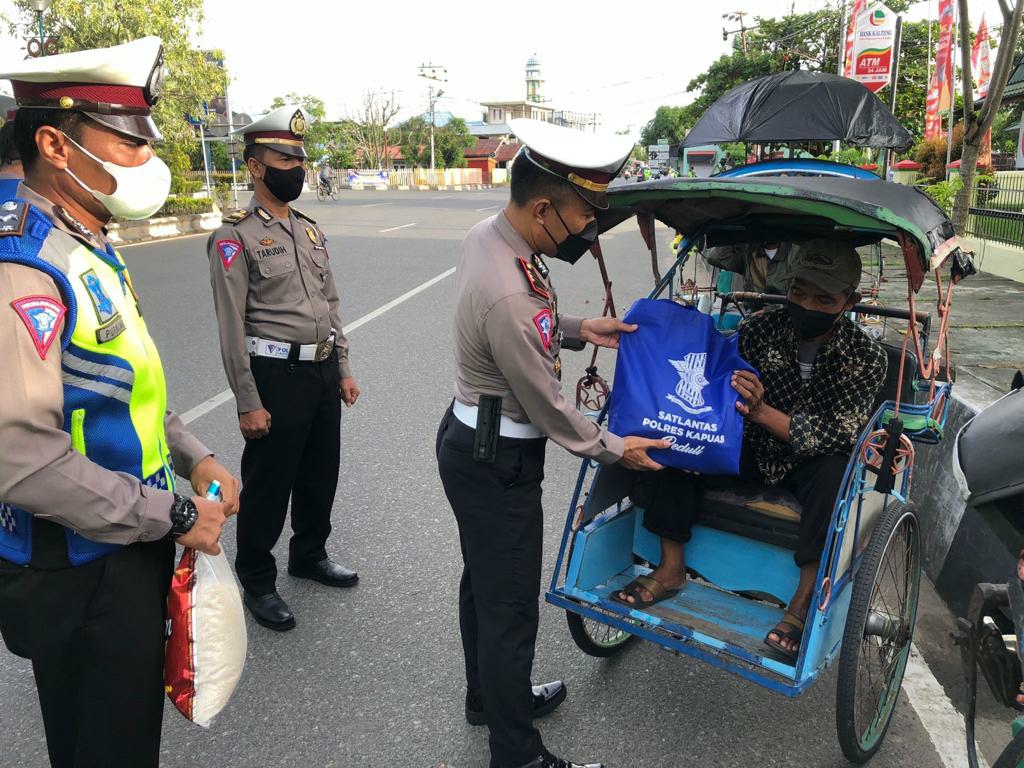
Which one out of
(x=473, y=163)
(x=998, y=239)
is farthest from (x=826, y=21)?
(x=473, y=163)

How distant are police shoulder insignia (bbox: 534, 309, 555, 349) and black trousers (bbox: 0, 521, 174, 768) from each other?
1062 mm

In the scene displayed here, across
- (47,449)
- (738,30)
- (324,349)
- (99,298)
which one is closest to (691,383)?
(324,349)

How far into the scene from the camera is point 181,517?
5.69 feet

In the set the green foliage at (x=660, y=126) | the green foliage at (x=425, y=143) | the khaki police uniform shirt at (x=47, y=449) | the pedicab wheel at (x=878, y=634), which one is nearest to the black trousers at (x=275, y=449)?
the khaki police uniform shirt at (x=47, y=449)

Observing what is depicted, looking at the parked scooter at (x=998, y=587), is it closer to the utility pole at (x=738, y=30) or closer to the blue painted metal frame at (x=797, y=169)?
the blue painted metal frame at (x=797, y=169)

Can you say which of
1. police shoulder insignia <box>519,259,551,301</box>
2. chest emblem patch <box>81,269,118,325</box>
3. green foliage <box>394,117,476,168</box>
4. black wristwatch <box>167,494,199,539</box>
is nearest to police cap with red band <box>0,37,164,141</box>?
chest emblem patch <box>81,269,118,325</box>

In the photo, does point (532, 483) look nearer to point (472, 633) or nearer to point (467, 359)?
point (467, 359)

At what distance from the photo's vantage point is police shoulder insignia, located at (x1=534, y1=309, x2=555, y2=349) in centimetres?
213

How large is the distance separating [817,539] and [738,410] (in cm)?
51

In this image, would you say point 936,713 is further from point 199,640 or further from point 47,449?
point 47,449

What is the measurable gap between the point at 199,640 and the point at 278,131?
2.13m

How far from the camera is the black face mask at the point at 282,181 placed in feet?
10.6

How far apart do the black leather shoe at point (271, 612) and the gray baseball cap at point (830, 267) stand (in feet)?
7.93

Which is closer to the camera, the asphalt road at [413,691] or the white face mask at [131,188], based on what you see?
the white face mask at [131,188]
